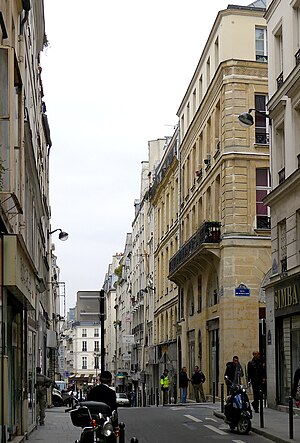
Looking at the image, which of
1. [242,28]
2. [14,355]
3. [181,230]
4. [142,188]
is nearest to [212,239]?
[242,28]

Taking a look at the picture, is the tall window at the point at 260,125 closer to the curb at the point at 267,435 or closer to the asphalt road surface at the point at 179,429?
the asphalt road surface at the point at 179,429

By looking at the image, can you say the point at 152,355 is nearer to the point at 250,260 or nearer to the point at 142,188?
the point at 142,188

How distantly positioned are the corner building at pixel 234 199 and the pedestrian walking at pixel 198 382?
679 millimetres

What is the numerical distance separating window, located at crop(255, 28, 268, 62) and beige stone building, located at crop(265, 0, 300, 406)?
30.0 ft

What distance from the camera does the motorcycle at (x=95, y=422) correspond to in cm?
1241

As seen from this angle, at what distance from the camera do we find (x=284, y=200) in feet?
88.1

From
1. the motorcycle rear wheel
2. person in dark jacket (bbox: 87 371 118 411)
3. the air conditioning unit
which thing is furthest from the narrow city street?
the air conditioning unit

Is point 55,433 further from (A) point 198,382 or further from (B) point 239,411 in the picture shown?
(A) point 198,382

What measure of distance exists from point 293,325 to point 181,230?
2531 centimetres

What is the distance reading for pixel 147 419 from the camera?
25.1 metres

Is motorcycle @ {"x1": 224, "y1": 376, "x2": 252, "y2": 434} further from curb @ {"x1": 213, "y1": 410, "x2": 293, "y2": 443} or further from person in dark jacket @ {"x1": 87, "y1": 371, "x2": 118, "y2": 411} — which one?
person in dark jacket @ {"x1": 87, "y1": 371, "x2": 118, "y2": 411}

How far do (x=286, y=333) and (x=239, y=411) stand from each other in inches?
267

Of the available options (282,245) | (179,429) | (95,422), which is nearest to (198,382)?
(282,245)

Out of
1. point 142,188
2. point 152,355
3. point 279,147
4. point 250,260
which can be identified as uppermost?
point 142,188
